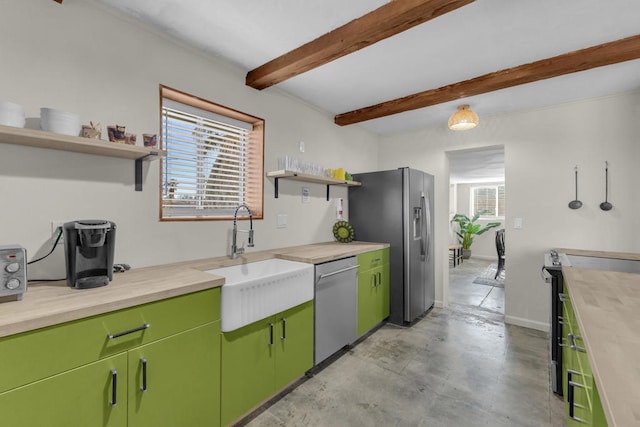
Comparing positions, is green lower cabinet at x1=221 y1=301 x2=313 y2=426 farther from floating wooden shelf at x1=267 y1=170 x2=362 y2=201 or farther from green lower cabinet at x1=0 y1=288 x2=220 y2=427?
floating wooden shelf at x1=267 y1=170 x2=362 y2=201

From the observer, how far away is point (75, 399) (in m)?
1.10

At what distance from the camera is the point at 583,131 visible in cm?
298

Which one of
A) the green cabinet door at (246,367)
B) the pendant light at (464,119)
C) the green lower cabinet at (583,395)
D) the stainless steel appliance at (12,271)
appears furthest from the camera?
the pendant light at (464,119)

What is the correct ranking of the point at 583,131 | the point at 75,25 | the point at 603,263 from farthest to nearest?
the point at 583,131 < the point at 603,263 < the point at 75,25

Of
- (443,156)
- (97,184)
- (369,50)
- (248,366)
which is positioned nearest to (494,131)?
(443,156)

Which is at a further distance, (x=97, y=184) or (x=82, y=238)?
(x=97, y=184)

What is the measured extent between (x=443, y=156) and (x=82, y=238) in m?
3.80

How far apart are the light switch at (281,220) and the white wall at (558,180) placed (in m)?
2.42

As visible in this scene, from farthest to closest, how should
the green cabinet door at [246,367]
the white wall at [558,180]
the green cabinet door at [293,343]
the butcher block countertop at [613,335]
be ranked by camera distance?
the white wall at [558,180], the green cabinet door at [293,343], the green cabinet door at [246,367], the butcher block countertop at [613,335]

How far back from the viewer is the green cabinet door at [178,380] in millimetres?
1269

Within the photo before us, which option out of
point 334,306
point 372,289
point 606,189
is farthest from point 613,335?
point 606,189

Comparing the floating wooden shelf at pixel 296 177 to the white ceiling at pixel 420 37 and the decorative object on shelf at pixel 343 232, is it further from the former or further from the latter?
the white ceiling at pixel 420 37

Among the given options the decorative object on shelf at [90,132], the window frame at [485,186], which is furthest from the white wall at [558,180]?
the window frame at [485,186]

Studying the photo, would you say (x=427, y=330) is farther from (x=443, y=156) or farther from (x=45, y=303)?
(x=45, y=303)
